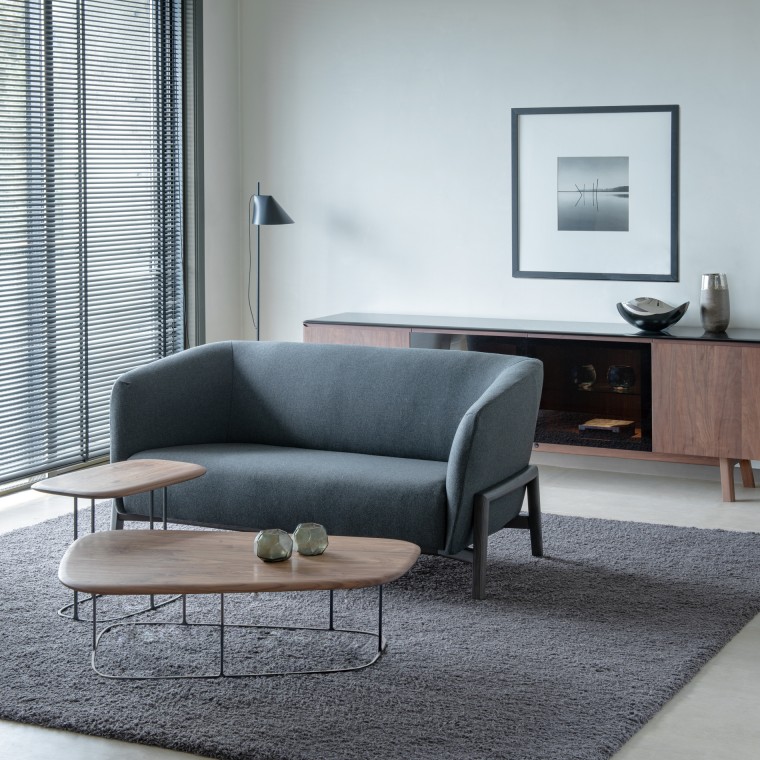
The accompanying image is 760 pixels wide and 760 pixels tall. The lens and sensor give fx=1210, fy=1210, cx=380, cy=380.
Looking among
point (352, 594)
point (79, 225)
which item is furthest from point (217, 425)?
point (79, 225)

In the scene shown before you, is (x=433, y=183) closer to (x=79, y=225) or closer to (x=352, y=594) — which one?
(x=79, y=225)

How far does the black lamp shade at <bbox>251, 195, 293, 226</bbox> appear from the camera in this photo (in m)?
6.49

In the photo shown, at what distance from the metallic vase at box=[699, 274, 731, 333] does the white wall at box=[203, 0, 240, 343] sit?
9.22ft

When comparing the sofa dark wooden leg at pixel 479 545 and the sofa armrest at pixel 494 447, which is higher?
the sofa armrest at pixel 494 447

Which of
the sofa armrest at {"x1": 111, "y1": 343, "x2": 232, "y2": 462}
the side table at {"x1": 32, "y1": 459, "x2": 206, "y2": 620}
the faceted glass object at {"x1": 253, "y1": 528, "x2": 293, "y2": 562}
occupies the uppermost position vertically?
the sofa armrest at {"x1": 111, "y1": 343, "x2": 232, "y2": 462}

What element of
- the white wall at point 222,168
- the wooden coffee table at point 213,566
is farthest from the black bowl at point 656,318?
the wooden coffee table at point 213,566

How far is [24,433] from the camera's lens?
5.68 m

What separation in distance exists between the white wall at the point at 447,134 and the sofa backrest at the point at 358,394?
70.6 inches

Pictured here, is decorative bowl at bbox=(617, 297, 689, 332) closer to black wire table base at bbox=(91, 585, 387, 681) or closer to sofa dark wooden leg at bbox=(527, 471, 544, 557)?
sofa dark wooden leg at bbox=(527, 471, 544, 557)

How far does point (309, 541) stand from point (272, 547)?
0.36 ft

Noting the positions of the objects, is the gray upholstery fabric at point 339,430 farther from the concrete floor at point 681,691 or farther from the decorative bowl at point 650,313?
the decorative bowl at point 650,313

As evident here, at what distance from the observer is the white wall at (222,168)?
6859 millimetres

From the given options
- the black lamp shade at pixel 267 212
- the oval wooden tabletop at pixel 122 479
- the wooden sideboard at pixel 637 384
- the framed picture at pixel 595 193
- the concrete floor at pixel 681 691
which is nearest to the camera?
the concrete floor at pixel 681 691

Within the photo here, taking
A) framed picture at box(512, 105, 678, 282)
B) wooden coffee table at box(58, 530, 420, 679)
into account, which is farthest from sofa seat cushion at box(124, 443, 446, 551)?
framed picture at box(512, 105, 678, 282)
